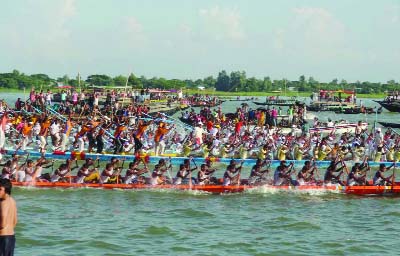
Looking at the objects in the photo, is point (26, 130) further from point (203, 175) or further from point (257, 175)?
point (257, 175)

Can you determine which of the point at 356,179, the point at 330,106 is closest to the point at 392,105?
the point at 330,106

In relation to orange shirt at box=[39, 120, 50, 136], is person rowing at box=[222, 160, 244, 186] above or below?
below

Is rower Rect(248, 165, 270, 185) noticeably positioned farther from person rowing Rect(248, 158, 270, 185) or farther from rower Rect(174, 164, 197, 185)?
rower Rect(174, 164, 197, 185)

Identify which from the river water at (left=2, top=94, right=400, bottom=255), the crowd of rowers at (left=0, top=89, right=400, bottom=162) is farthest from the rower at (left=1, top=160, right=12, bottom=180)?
the crowd of rowers at (left=0, top=89, right=400, bottom=162)

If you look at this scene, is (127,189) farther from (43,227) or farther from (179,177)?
(43,227)

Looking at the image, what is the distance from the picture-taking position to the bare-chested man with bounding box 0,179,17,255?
12.1m

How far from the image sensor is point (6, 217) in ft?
40.0

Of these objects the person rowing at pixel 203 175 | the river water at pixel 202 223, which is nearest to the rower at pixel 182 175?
the person rowing at pixel 203 175

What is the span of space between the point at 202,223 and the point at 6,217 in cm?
1065

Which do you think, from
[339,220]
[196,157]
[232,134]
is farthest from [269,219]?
[232,134]

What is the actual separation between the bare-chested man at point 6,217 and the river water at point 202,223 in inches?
238

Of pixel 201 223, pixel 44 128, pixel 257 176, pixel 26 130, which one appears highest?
pixel 44 128

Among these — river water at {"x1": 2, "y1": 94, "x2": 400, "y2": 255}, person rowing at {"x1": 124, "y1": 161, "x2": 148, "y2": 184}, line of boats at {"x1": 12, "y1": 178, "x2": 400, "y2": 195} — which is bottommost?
river water at {"x1": 2, "y1": 94, "x2": 400, "y2": 255}

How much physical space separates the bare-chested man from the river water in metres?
6.04
